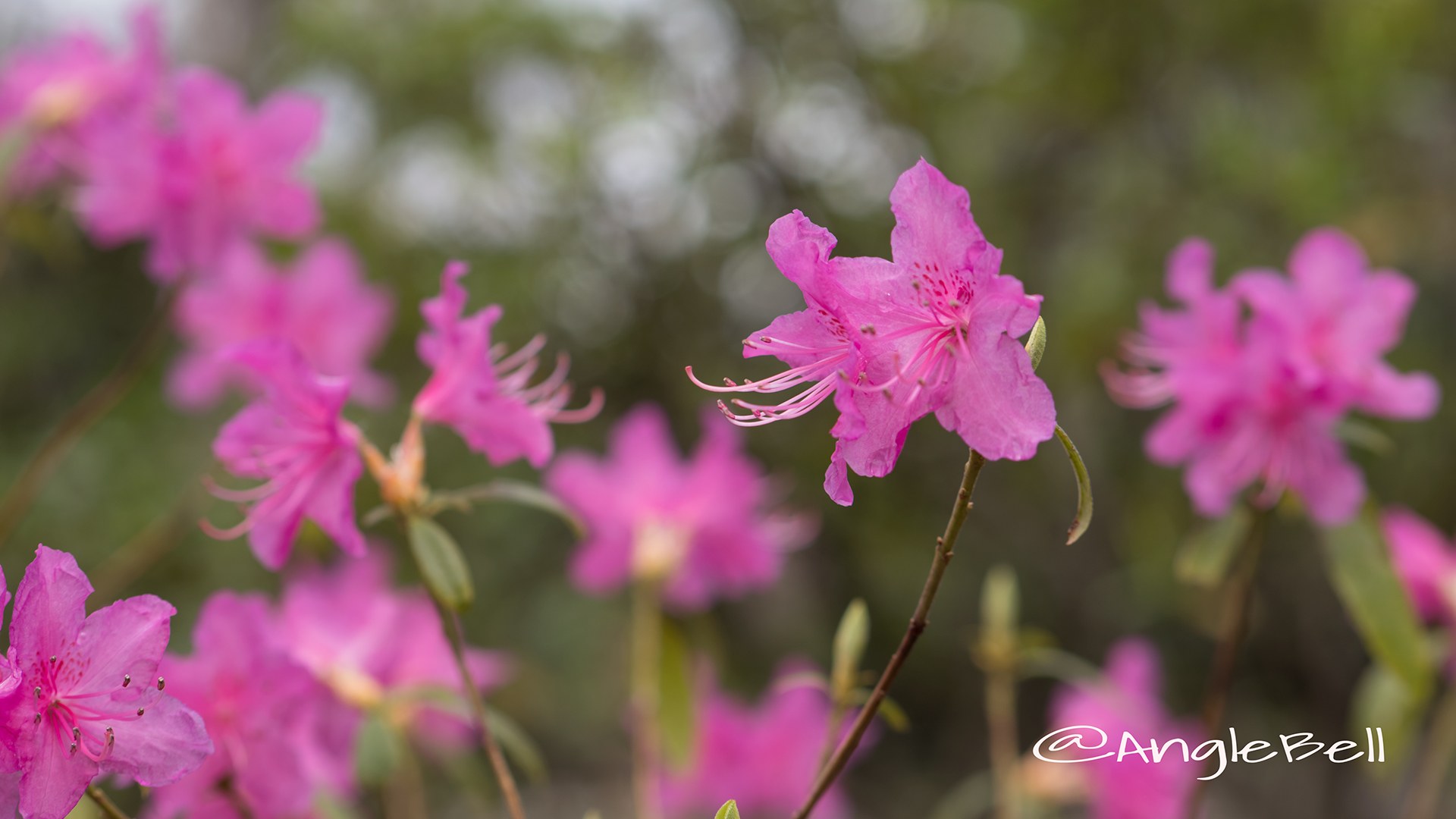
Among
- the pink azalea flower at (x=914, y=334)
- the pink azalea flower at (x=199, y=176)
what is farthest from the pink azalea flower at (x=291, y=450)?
the pink azalea flower at (x=199, y=176)

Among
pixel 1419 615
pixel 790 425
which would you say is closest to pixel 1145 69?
pixel 790 425

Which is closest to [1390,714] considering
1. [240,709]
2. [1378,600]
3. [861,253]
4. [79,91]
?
[1378,600]

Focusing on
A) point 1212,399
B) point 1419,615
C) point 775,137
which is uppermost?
point 775,137

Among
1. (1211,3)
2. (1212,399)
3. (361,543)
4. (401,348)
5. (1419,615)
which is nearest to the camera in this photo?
(361,543)

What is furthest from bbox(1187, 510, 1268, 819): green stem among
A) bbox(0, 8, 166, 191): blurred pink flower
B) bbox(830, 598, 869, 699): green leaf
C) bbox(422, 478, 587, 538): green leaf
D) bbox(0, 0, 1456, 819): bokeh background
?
bbox(0, 0, 1456, 819): bokeh background

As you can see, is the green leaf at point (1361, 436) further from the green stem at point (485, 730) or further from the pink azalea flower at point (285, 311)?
the pink azalea flower at point (285, 311)

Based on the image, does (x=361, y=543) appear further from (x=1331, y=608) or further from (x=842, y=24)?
(x=1331, y=608)
